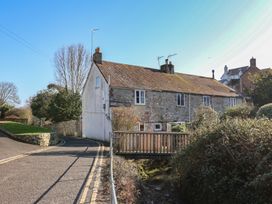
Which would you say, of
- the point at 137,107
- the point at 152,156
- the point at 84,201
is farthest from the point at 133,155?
the point at 137,107

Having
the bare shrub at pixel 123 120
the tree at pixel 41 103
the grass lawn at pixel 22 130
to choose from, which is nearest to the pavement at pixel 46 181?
the bare shrub at pixel 123 120

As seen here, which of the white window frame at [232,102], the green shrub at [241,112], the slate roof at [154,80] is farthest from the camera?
the white window frame at [232,102]

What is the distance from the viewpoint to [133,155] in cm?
1789

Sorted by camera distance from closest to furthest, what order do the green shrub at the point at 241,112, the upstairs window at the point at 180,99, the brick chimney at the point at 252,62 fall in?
the green shrub at the point at 241,112 → the upstairs window at the point at 180,99 → the brick chimney at the point at 252,62

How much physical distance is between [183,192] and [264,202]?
341 centimetres

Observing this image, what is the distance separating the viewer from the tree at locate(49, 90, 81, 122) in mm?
43156

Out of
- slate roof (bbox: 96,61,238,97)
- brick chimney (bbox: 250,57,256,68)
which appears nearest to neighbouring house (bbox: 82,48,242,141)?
slate roof (bbox: 96,61,238,97)

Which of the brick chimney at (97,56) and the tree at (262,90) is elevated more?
the brick chimney at (97,56)

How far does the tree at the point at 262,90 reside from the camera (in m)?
29.5

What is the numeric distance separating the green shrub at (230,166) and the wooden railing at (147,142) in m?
6.35

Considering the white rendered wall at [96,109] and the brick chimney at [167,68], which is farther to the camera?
the brick chimney at [167,68]

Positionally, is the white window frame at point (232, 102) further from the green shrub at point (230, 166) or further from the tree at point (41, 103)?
the green shrub at point (230, 166)

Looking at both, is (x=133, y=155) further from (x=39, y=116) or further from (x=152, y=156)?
(x=39, y=116)

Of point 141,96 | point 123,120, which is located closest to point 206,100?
point 141,96
